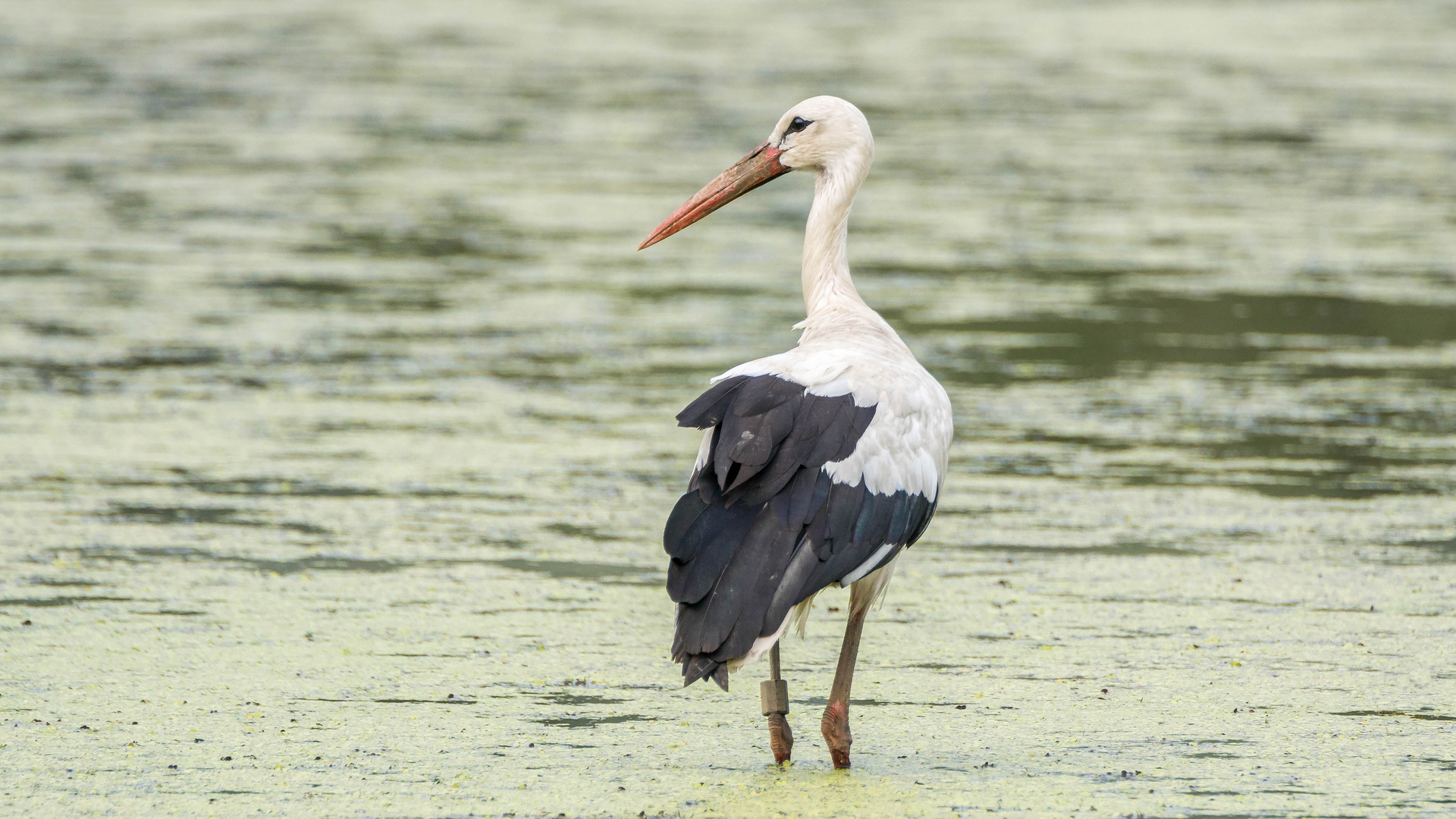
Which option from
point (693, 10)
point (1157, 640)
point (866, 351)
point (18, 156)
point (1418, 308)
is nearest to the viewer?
point (866, 351)

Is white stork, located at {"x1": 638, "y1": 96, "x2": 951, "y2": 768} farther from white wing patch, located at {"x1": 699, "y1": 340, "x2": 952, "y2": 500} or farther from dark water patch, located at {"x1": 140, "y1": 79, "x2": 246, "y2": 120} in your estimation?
dark water patch, located at {"x1": 140, "y1": 79, "x2": 246, "y2": 120}

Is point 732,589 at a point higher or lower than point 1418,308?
higher

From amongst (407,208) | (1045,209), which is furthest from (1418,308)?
(407,208)

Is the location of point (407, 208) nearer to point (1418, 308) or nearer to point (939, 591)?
point (1418, 308)

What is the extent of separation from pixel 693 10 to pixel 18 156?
13373mm

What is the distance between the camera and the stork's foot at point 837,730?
484 cm

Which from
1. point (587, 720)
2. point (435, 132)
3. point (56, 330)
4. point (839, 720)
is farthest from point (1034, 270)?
point (839, 720)

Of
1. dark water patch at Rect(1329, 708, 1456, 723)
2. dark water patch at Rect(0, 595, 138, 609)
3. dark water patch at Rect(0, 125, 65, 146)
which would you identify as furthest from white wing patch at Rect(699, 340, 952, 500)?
dark water patch at Rect(0, 125, 65, 146)

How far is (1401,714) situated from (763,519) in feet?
6.25

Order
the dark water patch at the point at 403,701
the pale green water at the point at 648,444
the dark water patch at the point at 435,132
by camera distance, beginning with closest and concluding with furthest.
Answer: the pale green water at the point at 648,444
the dark water patch at the point at 403,701
the dark water patch at the point at 435,132

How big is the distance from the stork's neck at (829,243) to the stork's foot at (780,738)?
1.51 m

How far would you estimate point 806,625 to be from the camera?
6.36 m

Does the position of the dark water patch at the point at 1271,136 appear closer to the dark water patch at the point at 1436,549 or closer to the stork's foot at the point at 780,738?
the dark water patch at the point at 1436,549

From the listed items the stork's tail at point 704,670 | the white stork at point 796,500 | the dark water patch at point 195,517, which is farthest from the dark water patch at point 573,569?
the stork's tail at point 704,670
